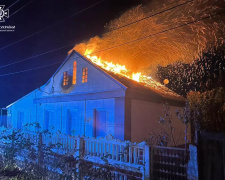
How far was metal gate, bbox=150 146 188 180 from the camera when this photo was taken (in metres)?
5.75

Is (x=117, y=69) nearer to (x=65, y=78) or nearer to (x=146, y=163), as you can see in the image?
(x=65, y=78)

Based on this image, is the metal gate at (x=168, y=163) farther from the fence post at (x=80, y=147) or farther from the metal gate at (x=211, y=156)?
the fence post at (x=80, y=147)

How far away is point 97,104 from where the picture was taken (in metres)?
12.6

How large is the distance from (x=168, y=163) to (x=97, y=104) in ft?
23.2

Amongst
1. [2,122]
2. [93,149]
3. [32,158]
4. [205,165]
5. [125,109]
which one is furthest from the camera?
[2,122]

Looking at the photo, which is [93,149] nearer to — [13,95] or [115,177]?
[115,177]

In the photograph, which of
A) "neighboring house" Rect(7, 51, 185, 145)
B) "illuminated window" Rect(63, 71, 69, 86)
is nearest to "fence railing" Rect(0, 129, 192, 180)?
"neighboring house" Rect(7, 51, 185, 145)

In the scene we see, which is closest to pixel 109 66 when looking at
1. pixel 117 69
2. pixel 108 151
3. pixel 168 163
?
pixel 117 69

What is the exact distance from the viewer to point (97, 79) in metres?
12.7

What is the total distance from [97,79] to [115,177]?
658 cm

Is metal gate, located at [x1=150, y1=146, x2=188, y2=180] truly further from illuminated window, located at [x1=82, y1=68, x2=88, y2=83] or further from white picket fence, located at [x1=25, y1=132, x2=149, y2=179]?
illuminated window, located at [x1=82, y1=68, x2=88, y2=83]

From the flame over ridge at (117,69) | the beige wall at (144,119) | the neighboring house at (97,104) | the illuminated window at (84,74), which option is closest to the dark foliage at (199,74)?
the flame over ridge at (117,69)

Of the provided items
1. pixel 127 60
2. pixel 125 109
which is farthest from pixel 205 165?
pixel 127 60

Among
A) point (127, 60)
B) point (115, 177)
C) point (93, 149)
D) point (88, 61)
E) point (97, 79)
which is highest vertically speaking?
point (127, 60)
